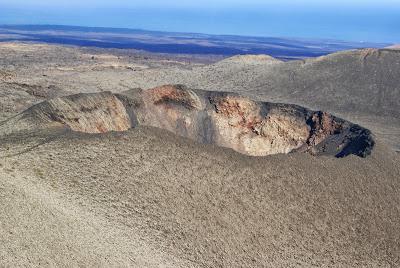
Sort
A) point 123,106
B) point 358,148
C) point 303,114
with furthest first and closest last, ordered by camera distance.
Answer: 1. point 303,114
2. point 123,106
3. point 358,148

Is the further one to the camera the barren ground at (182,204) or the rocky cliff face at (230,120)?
the rocky cliff face at (230,120)

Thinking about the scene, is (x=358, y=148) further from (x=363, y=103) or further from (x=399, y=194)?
(x=363, y=103)

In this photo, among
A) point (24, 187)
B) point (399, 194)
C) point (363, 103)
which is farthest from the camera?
point (363, 103)

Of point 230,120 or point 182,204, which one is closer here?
point 182,204

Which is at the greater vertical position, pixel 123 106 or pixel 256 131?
pixel 123 106

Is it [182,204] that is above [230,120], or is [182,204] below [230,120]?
above

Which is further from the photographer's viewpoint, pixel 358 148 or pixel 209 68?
pixel 209 68

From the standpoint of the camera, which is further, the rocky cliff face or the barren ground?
the rocky cliff face

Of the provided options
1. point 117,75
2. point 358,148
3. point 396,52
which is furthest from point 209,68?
point 358,148
